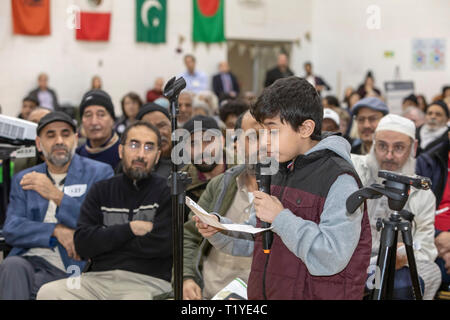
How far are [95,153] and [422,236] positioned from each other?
2.54 meters

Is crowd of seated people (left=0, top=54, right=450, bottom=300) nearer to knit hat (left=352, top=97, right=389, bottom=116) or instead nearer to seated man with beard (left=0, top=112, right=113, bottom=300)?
seated man with beard (left=0, top=112, right=113, bottom=300)

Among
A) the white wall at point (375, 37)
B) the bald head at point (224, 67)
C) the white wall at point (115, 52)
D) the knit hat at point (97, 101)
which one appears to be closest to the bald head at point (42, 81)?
the white wall at point (115, 52)

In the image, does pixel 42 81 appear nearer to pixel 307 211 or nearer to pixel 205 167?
pixel 205 167

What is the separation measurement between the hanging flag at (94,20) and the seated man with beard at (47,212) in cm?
844

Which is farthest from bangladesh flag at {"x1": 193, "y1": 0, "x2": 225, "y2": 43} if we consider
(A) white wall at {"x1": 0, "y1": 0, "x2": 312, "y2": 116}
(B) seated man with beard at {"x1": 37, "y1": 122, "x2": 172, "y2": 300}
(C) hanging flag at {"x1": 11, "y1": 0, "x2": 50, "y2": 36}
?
(B) seated man with beard at {"x1": 37, "y1": 122, "x2": 172, "y2": 300}

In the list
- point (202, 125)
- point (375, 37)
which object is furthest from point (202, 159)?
point (375, 37)

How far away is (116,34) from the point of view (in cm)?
1217

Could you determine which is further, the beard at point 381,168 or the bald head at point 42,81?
the bald head at point 42,81

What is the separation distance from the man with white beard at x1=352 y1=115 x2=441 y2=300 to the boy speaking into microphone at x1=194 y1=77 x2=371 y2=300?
1176mm

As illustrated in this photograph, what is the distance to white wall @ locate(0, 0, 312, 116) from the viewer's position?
437 inches

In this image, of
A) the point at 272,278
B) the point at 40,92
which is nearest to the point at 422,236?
the point at 272,278

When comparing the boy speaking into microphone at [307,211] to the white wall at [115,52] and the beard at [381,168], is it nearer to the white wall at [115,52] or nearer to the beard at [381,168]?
the beard at [381,168]

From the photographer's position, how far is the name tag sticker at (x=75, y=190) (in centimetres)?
354

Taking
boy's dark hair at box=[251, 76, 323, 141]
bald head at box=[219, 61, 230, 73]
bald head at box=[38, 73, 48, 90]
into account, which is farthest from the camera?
bald head at box=[219, 61, 230, 73]
